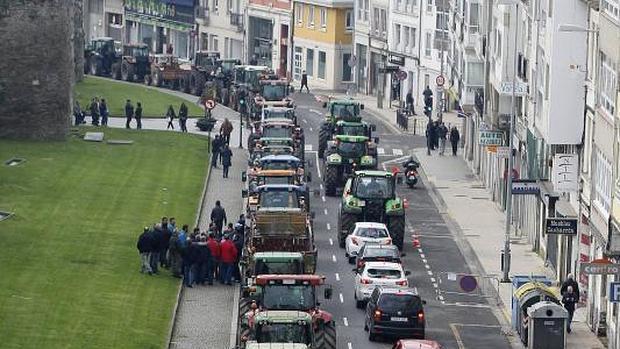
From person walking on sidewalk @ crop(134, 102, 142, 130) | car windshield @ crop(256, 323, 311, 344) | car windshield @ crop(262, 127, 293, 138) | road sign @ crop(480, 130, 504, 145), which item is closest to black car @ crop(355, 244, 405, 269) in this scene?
car windshield @ crop(256, 323, 311, 344)

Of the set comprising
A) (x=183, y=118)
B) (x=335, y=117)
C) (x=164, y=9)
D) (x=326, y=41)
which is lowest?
(x=183, y=118)

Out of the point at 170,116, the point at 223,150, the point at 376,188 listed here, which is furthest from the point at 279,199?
the point at 170,116

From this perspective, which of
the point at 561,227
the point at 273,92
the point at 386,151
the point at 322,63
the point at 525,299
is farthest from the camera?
the point at 322,63

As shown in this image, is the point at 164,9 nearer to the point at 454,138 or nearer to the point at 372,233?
the point at 454,138

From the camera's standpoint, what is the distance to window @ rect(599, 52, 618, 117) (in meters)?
68.0

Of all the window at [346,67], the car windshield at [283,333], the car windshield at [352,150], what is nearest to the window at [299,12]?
the window at [346,67]

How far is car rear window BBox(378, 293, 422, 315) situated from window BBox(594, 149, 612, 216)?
6.35 m

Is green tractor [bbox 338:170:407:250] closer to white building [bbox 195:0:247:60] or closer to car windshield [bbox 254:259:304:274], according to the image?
car windshield [bbox 254:259:304:274]

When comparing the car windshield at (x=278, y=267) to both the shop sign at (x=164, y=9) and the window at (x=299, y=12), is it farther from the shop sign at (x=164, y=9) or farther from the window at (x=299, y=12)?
the shop sign at (x=164, y=9)

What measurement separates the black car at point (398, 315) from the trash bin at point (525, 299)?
3.37m

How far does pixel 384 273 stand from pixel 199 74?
2763 inches

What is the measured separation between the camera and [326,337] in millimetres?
61406

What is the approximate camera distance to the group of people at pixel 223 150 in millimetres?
101188

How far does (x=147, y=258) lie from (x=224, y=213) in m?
10.2
